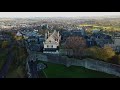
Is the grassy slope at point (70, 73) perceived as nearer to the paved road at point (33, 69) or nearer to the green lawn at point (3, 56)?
the paved road at point (33, 69)

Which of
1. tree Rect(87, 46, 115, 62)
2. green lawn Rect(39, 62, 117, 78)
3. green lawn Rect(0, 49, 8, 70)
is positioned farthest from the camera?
green lawn Rect(0, 49, 8, 70)

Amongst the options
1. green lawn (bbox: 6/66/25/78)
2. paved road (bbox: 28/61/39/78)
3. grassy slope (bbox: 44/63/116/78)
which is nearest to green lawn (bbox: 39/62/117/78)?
grassy slope (bbox: 44/63/116/78)

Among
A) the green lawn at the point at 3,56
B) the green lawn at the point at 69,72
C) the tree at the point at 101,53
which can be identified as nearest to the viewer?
the green lawn at the point at 69,72

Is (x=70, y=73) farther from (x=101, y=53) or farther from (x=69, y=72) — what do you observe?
(x=101, y=53)

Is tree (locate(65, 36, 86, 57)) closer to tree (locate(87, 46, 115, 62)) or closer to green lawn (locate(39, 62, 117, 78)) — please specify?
tree (locate(87, 46, 115, 62))

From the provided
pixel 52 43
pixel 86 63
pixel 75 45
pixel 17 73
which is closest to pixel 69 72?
pixel 86 63

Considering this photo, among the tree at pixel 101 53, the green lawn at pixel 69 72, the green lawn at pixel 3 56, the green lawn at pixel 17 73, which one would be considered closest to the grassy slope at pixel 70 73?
the green lawn at pixel 69 72
